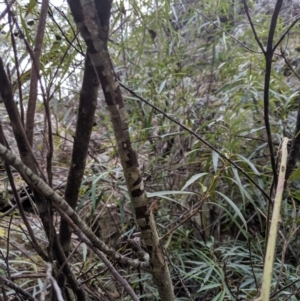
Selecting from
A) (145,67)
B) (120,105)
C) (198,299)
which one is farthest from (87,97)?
(145,67)

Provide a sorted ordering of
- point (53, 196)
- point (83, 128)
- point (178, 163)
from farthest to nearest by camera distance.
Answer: point (178, 163) → point (83, 128) → point (53, 196)

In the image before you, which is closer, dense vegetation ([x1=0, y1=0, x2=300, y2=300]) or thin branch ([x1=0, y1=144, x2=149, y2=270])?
thin branch ([x1=0, y1=144, x2=149, y2=270])

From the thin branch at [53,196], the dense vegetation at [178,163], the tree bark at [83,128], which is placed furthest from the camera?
the dense vegetation at [178,163]

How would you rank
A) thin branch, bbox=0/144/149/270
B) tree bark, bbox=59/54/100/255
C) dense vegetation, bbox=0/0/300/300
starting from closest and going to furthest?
thin branch, bbox=0/144/149/270, tree bark, bbox=59/54/100/255, dense vegetation, bbox=0/0/300/300

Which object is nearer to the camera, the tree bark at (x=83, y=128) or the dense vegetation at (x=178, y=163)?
the tree bark at (x=83, y=128)

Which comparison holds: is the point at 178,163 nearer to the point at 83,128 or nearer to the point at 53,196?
the point at 83,128

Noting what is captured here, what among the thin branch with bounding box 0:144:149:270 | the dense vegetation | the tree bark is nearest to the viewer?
the thin branch with bounding box 0:144:149:270

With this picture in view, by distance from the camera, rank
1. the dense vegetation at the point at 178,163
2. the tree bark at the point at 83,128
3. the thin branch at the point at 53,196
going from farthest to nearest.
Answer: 1. the dense vegetation at the point at 178,163
2. the tree bark at the point at 83,128
3. the thin branch at the point at 53,196

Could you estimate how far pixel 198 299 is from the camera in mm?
839

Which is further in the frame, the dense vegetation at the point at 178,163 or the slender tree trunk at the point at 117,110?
the dense vegetation at the point at 178,163

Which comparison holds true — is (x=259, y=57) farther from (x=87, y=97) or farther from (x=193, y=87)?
(x=87, y=97)

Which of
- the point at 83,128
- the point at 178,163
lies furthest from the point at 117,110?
the point at 178,163

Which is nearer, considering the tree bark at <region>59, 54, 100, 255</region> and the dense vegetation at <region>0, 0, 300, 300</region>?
the tree bark at <region>59, 54, 100, 255</region>

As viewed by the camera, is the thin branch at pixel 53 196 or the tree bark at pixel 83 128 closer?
the thin branch at pixel 53 196
